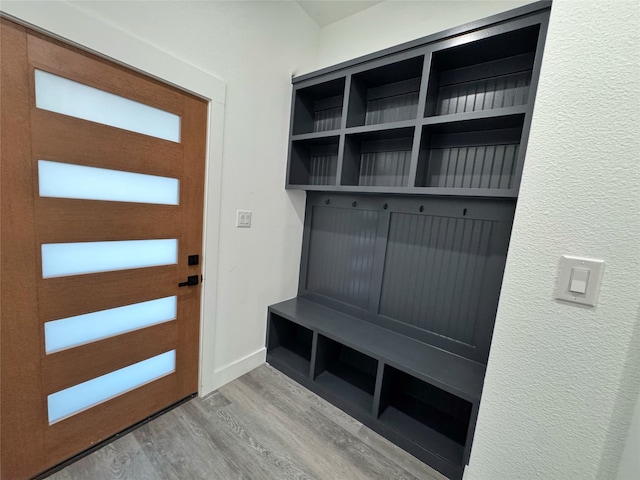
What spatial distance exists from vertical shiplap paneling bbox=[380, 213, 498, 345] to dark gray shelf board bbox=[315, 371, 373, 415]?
602 mm

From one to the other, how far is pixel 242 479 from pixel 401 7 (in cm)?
309

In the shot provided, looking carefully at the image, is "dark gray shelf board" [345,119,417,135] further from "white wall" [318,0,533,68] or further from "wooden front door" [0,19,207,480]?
"wooden front door" [0,19,207,480]

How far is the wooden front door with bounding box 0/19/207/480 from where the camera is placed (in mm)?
1021

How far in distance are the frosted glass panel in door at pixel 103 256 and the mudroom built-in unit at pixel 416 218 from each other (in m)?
1.03

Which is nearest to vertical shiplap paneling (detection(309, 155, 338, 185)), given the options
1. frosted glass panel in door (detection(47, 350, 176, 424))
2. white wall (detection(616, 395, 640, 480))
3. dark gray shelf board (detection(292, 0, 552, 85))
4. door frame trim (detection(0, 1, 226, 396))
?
dark gray shelf board (detection(292, 0, 552, 85))

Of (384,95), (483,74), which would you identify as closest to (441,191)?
(483,74)

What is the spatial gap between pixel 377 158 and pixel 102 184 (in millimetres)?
1721

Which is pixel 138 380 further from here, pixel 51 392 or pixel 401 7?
pixel 401 7

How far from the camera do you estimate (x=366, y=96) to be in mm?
1928

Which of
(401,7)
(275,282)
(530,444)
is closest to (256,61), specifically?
(401,7)

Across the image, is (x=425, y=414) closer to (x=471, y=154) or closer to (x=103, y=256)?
(x=471, y=154)

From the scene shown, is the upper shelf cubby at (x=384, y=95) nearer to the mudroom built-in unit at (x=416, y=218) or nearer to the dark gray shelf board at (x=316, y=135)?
the mudroom built-in unit at (x=416, y=218)

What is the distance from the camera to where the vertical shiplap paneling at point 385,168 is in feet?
5.98

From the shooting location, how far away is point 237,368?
1989mm
